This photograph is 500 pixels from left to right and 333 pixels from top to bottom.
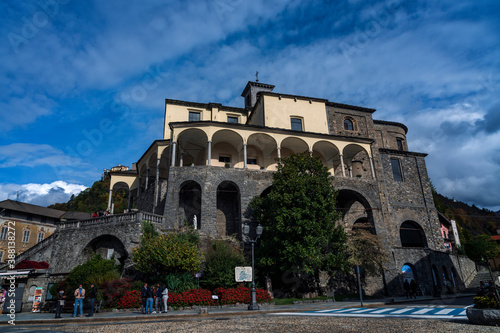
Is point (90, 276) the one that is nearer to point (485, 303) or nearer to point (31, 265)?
point (31, 265)

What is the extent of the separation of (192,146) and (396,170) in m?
23.6

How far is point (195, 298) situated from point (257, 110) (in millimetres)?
22803

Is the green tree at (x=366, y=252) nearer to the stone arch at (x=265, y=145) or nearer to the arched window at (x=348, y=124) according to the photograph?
the stone arch at (x=265, y=145)

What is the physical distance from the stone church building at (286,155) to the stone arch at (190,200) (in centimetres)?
9

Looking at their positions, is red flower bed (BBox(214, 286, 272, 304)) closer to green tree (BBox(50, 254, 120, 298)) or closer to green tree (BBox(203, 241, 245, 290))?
green tree (BBox(203, 241, 245, 290))

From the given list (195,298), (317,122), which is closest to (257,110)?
(317,122)

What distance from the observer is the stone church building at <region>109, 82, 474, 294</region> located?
27.8m

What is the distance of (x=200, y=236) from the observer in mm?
23906

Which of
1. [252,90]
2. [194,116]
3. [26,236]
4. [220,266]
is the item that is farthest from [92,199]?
[220,266]

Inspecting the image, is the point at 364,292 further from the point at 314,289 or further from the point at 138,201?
the point at 138,201

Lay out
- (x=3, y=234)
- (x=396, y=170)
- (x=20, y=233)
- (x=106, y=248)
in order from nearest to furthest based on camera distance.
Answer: (x=106, y=248) < (x=396, y=170) < (x=3, y=234) < (x=20, y=233)

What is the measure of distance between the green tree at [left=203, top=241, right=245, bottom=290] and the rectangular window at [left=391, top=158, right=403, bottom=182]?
23.4 meters

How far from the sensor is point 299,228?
70.2 ft

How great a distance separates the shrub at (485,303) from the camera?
978 centimetres
